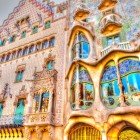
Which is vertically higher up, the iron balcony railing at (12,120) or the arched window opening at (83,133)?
the iron balcony railing at (12,120)

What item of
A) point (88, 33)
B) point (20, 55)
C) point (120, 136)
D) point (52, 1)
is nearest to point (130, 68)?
point (120, 136)

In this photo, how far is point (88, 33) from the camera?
49.9 feet

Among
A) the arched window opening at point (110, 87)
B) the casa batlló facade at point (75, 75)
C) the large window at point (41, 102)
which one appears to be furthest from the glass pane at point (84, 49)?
the large window at point (41, 102)

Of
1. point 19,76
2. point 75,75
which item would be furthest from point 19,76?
point 75,75

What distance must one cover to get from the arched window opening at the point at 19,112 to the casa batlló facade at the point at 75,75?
10 cm

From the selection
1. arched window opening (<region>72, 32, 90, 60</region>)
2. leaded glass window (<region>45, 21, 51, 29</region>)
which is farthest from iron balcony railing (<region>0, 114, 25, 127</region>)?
leaded glass window (<region>45, 21, 51, 29</region>)

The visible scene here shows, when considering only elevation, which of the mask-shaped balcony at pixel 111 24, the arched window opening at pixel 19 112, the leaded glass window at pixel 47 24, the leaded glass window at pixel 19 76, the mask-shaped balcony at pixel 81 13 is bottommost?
the arched window opening at pixel 19 112

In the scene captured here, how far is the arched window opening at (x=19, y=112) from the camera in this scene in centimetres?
1491

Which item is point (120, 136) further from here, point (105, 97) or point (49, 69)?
point (49, 69)

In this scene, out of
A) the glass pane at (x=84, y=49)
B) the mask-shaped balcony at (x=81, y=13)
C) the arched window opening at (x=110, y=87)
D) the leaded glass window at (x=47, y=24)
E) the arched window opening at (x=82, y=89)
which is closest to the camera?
the arched window opening at (x=110, y=87)

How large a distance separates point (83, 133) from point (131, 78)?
4754 mm

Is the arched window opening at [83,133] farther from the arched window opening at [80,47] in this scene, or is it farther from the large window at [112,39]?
the large window at [112,39]

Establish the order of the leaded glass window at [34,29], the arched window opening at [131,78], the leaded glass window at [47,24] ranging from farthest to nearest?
the leaded glass window at [34,29]
the leaded glass window at [47,24]
the arched window opening at [131,78]

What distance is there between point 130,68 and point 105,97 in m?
2.49
